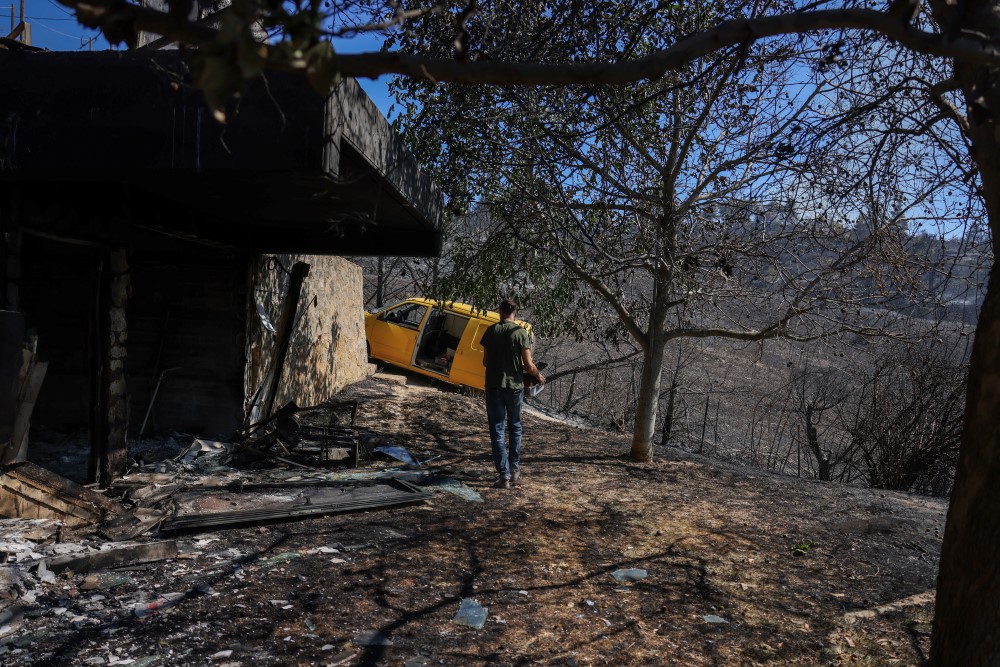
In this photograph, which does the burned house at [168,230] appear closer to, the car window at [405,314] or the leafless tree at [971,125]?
the leafless tree at [971,125]

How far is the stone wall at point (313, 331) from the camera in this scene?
928 centimetres

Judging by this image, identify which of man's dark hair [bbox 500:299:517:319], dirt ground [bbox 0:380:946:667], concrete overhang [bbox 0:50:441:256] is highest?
concrete overhang [bbox 0:50:441:256]

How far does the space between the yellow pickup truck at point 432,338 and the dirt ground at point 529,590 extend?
684cm

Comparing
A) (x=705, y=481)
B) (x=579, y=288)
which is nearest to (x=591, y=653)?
(x=705, y=481)

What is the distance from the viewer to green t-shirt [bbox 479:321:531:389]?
7.03m

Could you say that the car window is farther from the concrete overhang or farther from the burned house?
the concrete overhang

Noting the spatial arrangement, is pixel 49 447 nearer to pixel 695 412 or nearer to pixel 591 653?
pixel 591 653

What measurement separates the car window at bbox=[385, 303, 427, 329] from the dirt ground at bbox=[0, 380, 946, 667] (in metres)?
7.97

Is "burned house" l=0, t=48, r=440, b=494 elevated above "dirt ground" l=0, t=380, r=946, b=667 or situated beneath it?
elevated above

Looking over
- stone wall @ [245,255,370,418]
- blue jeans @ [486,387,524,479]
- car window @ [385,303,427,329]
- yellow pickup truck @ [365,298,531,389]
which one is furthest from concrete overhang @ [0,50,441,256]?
car window @ [385,303,427,329]

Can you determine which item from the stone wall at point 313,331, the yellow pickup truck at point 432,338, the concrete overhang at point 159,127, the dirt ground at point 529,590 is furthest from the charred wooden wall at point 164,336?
the yellow pickup truck at point 432,338

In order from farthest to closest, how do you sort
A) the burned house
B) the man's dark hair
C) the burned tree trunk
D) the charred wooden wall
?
the charred wooden wall, the man's dark hair, the burned tree trunk, the burned house

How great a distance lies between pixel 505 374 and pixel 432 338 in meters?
8.13

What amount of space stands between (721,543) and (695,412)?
15425 mm
